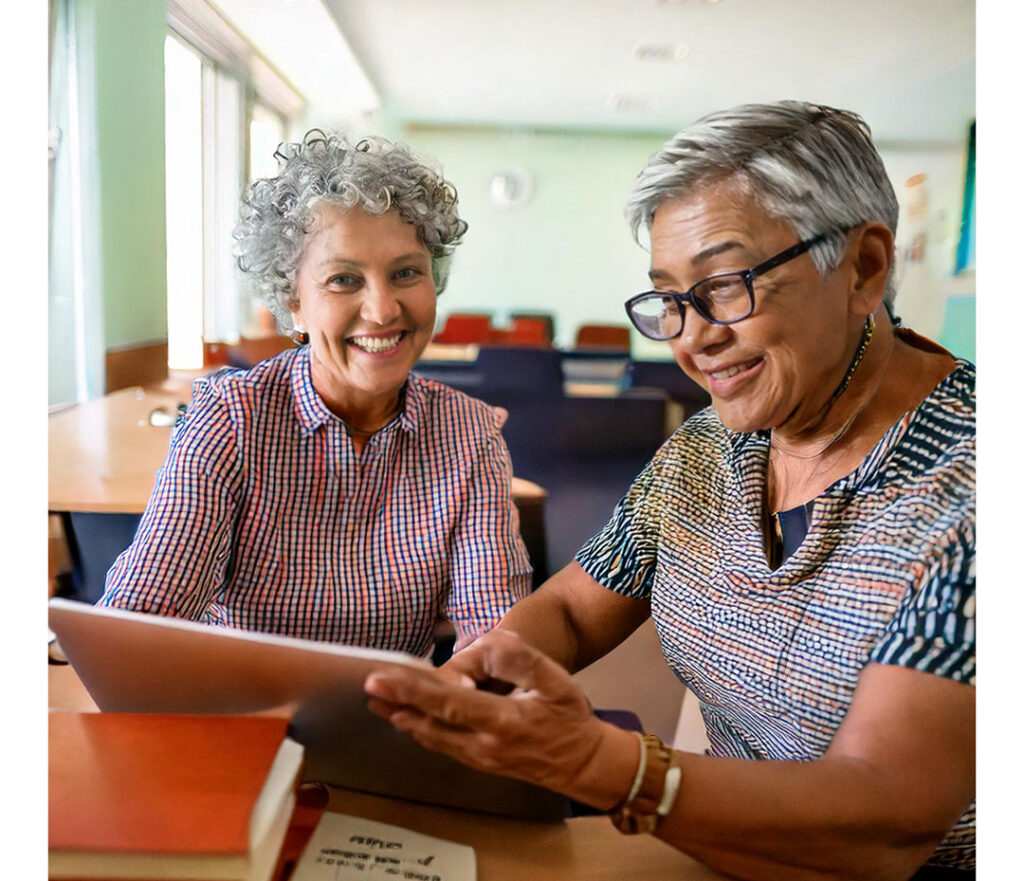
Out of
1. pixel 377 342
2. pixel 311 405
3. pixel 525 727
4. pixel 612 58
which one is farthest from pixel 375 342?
pixel 525 727

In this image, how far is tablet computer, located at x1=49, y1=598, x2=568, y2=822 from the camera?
2.31ft

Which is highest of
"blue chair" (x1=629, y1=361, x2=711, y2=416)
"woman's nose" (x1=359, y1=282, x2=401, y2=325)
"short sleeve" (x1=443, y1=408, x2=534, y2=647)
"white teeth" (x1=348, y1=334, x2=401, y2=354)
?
"woman's nose" (x1=359, y1=282, x2=401, y2=325)

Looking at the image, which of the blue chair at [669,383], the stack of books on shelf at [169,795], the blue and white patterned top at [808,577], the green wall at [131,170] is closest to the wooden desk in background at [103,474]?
the green wall at [131,170]

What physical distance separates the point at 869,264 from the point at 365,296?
1.87 feet

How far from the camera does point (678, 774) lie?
0.74 meters

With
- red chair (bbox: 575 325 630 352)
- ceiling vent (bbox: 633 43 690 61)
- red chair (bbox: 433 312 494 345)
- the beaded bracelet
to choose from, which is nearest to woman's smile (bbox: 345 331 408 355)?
ceiling vent (bbox: 633 43 690 61)

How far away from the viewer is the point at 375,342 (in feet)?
3.69

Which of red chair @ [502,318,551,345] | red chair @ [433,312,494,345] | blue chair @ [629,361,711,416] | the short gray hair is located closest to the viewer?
the short gray hair

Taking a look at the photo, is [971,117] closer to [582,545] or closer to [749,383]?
[749,383]

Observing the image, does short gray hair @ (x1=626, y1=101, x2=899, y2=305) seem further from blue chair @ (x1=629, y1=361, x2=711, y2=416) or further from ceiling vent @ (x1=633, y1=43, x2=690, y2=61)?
blue chair @ (x1=629, y1=361, x2=711, y2=416)

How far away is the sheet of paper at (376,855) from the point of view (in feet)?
2.54

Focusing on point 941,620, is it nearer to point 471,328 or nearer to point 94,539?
point 94,539

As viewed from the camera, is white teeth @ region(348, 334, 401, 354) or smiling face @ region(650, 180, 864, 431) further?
white teeth @ region(348, 334, 401, 354)

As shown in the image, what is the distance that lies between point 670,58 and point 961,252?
424 millimetres
